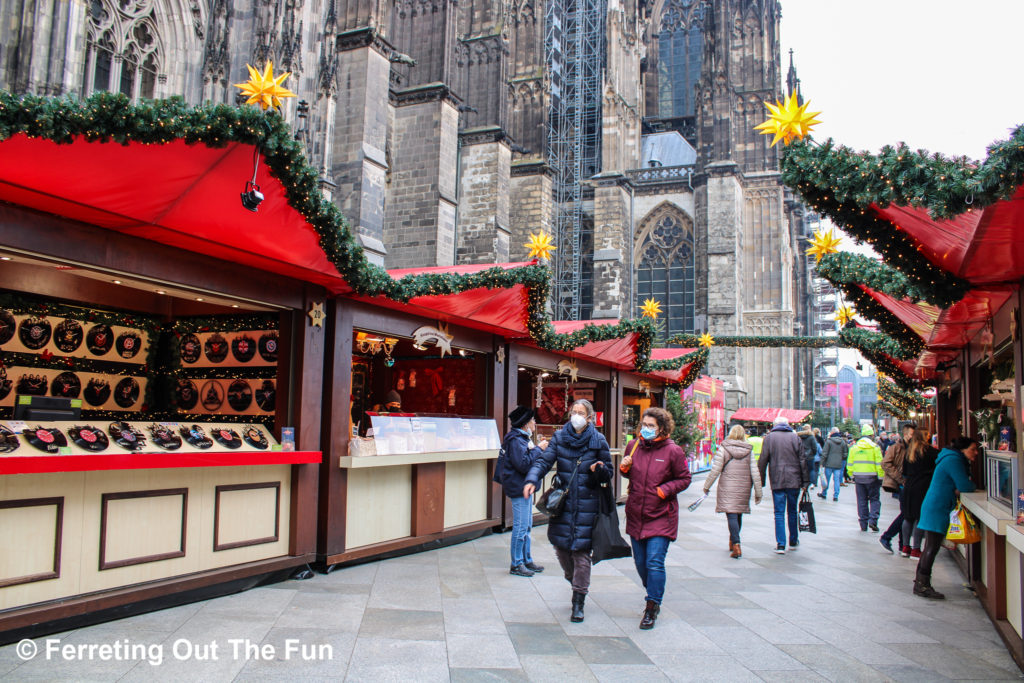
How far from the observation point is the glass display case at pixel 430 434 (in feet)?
25.4

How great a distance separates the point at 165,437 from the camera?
5738mm

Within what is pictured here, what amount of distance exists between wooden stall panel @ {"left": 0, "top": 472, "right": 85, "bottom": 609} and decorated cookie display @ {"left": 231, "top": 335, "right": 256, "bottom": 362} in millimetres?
3058

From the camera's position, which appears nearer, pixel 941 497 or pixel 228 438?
pixel 228 438

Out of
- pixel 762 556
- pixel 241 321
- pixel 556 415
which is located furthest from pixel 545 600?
pixel 556 415

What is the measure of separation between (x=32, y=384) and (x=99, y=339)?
802mm

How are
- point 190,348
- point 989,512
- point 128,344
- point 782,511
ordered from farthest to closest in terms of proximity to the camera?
point 782,511 → point 190,348 → point 128,344 → point 989,512

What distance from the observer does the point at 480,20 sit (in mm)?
25406

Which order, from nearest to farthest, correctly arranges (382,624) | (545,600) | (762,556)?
(382,624) < (545,600) < (762,556)

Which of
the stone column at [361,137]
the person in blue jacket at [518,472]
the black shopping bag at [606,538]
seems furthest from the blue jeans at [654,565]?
the stone column at [361,137]

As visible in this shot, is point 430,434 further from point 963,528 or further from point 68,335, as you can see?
point 963,528

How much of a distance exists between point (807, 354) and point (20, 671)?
48.4 metres

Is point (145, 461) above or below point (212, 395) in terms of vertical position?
below

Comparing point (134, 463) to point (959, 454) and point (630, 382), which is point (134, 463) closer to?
point (959, 454)

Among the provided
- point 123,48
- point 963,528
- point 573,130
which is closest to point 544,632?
point 963,528
